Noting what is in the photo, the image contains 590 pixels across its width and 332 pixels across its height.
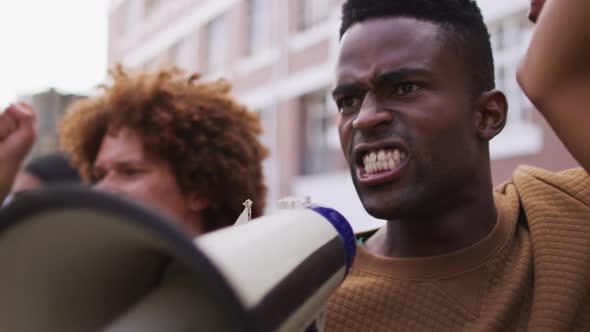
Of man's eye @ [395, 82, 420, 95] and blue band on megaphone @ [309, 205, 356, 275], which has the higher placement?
man's eye @ [395, 82, 420, 95]

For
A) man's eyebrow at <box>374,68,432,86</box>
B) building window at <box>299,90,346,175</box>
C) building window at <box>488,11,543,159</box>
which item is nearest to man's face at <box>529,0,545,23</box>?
man's eyebrow at <box>374,68,432,86</box>

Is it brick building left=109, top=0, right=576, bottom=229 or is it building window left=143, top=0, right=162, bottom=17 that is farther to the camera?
building window left=143, top=0, right=162, bottom=17

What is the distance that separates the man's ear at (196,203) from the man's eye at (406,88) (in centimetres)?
92

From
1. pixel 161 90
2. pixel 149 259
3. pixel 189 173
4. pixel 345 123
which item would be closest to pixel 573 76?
pixel 345 123

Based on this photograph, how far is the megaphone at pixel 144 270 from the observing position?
24.2 inches

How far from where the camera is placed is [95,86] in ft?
8.48

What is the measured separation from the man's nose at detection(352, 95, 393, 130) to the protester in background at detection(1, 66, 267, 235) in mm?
703

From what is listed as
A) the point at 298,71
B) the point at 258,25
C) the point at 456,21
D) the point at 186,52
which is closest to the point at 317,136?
the point at 298,71

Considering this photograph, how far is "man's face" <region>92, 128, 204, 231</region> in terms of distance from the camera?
7.07ft

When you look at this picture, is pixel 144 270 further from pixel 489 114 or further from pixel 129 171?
pixel 129 171

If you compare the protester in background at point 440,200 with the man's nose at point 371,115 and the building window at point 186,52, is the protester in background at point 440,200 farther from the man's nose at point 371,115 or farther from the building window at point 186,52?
the building window at point 186,52

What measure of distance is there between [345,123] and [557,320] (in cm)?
62

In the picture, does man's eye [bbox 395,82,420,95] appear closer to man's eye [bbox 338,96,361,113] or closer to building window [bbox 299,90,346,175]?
man's eye [bbox 338,96,361,113]

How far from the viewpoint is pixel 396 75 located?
4.73 ft
